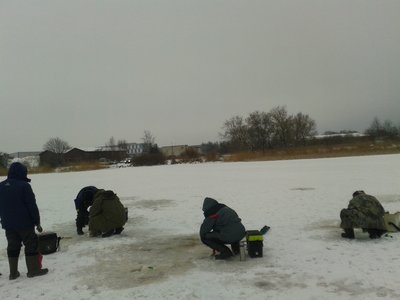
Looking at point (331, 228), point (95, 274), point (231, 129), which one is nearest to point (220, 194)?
point (331, 228)

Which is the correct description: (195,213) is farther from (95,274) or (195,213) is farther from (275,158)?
(275,158)

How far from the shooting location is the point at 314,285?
18.9 feet

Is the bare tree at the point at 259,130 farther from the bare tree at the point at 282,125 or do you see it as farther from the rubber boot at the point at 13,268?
the rubber boot at the point at 13,268

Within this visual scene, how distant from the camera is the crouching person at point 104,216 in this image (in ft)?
31.9

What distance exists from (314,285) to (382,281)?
951mm

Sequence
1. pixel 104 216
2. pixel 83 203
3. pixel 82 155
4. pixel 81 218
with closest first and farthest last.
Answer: pixel 104 216 → pixel 81 218 → pixel 83 203 → pixel 82 155

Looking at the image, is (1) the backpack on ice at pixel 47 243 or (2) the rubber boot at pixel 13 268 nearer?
(2) the rubber boot at pixel 13 268

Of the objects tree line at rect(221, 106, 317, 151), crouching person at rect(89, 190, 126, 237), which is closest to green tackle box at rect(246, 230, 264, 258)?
crouching person at rect(89, 190, 126, 237)

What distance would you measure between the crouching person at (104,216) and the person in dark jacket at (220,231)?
10.5 feet

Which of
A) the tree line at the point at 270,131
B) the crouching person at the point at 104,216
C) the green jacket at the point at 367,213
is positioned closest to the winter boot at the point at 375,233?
the green jacket at the point at 367,213

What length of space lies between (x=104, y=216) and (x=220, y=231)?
3612 millimetres

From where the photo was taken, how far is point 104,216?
9766 mm

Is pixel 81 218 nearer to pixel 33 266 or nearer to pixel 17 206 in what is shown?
pixel 33 266

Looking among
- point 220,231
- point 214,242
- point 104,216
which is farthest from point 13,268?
point 220,231
